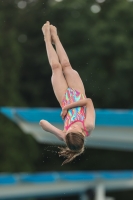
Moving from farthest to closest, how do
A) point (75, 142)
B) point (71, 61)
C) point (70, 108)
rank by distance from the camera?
point (71, 61)
point (70, 108)
point (75, 142)

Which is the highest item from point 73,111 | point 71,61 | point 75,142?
point 71,61

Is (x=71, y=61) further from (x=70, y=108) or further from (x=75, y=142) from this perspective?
(x=75, y=142)

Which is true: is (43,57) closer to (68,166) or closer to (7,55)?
(7,55)

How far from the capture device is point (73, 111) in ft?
21.2

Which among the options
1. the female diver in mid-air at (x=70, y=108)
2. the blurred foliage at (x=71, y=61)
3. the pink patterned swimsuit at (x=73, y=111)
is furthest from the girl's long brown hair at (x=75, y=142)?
the blurred foliage at (x=71, y=61)

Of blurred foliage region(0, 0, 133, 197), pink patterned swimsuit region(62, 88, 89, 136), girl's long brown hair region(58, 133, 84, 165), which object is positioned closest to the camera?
girl's long brown hair region(58, 133, 84, 165)

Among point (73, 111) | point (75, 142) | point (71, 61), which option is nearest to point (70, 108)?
point (73, 111)

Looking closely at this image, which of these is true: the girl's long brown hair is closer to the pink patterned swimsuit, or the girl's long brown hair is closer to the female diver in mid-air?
the female diver in mid-air

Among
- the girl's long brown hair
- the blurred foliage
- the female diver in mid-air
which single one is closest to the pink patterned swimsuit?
the female diver in mid-air

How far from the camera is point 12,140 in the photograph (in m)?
18.3

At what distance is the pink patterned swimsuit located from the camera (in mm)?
6422

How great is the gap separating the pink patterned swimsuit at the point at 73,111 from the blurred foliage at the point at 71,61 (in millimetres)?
11717

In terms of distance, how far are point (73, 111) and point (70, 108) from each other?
1.8 inches

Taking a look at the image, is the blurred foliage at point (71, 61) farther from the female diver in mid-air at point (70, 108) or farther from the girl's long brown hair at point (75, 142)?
the girl's long brown hair at point (75, 142)
